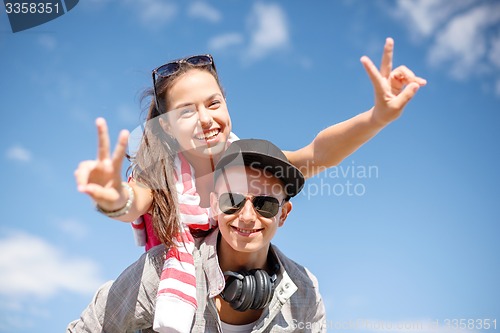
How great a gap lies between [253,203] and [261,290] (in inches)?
24.1

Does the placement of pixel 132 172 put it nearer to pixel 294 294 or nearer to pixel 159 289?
pixel 159 289

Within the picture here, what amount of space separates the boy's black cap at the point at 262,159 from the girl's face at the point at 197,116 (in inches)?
12.7

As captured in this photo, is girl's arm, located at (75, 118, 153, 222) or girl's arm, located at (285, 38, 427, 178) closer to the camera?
girl's arm, located at (75, 118, 153, 222)

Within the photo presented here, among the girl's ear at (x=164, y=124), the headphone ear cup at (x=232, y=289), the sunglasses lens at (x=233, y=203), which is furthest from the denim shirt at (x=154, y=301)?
the girl's ear at (x=164, y=124)

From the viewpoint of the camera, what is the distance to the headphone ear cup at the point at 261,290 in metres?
3.94

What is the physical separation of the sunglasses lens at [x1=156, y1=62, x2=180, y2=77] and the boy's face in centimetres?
113

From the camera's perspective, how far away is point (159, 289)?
3.86 m

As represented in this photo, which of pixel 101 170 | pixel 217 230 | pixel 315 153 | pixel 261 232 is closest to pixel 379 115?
pixel 315 153

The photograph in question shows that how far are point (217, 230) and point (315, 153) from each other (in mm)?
946

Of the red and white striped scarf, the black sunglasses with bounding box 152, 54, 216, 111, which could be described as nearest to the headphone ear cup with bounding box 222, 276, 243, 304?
the red and white striped scarf

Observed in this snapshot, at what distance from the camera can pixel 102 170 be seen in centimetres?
302

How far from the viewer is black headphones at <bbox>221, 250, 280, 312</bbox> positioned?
3904 millimetres

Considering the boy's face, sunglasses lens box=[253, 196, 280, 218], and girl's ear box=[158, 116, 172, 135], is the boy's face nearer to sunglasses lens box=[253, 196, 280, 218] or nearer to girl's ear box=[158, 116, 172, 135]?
sunglasses lens box=[253, 196, 280, 218]

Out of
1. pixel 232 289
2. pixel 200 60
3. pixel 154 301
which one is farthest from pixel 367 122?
pixel 154 301
